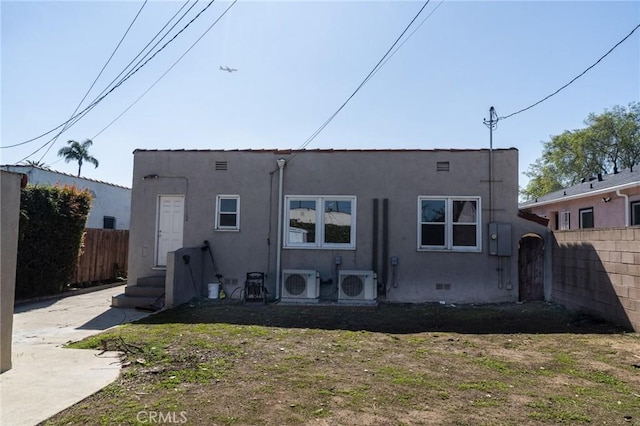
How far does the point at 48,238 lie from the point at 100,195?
821cm

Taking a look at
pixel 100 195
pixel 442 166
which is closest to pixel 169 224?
pixel 442 166

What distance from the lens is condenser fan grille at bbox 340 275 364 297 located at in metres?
9.83

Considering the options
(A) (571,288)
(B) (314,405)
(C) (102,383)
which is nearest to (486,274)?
(A) (571,288)

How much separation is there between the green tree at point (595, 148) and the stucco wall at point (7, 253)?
3276 centimetres

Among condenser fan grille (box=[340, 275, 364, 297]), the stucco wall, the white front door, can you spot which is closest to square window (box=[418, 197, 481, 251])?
condenser fan grille (box=[340, 275, 364, 297])

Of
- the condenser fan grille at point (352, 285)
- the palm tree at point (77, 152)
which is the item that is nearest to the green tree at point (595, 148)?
the condenser fan grille at point (352, 285)

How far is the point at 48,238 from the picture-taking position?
418 inches

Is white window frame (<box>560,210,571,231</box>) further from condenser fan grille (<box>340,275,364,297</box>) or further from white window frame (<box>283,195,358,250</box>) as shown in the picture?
condenser fan grille (<box>340,275,364,297</box>)

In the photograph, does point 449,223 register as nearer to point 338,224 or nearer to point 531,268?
point 531,268

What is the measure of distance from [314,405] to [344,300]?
19.7 ft

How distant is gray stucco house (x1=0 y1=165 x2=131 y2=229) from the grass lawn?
1071cm

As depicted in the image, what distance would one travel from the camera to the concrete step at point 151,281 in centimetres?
1033

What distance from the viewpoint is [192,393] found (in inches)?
162
